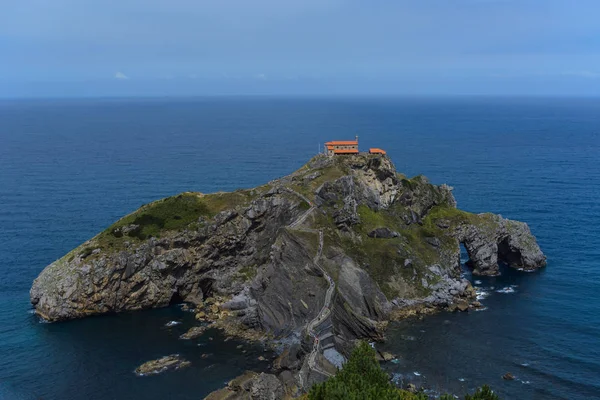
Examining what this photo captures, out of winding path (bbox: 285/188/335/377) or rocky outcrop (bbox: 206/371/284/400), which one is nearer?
rocky outcrop (bbox: 206/371/284/400)

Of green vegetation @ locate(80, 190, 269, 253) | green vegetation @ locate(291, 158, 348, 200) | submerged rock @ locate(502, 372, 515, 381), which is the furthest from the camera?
green vegetation @ locate(291, 158, 348, 200)

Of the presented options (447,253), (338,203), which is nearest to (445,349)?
(447,253)

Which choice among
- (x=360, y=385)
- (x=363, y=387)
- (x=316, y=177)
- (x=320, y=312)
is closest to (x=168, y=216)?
(x=316, y=177)

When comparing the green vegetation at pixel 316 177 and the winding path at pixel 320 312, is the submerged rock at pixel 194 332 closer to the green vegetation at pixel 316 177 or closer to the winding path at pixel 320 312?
the winding path at pixel 320 312

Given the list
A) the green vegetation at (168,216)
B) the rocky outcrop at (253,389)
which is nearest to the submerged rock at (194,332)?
the rocky outcrop at (253,389)

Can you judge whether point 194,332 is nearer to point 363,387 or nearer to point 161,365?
point 161,365

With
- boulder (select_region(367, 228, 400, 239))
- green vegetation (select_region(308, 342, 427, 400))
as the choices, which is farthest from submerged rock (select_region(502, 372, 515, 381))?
boulder (select_region(367, 228, 400, 239))

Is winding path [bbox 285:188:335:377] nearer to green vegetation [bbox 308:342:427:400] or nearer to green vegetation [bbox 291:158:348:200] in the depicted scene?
green vegetation [bbox 291:158:348:200]
